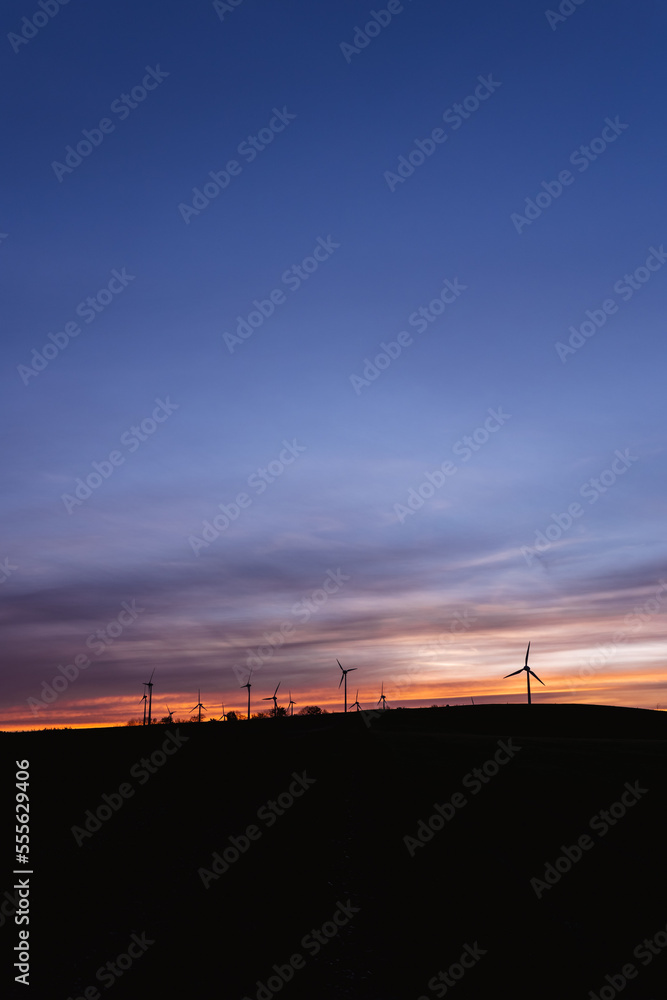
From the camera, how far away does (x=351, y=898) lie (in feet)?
51.5

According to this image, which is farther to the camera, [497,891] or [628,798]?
[628,798]

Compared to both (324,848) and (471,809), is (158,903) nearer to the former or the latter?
(324,848)

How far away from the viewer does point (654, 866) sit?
20547 mm

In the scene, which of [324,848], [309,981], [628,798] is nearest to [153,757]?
[628,798]

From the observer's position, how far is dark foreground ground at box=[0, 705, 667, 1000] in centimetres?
1130

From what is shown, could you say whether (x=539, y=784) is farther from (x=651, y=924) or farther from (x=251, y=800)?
(x=651, y=924)

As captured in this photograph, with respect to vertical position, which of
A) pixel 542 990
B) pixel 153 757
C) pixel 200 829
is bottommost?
pixel 542 990

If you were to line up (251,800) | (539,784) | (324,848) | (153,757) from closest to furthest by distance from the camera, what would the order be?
(324,848) → (251,800) → (539,784) → (153,757)

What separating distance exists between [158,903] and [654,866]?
39.6ft

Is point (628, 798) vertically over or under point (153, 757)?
under

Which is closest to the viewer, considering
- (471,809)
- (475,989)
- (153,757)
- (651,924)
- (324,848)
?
(475,989)

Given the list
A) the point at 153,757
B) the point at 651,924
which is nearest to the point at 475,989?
the point at 651,924

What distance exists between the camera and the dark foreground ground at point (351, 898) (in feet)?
37.1

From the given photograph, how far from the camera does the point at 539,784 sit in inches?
1686
